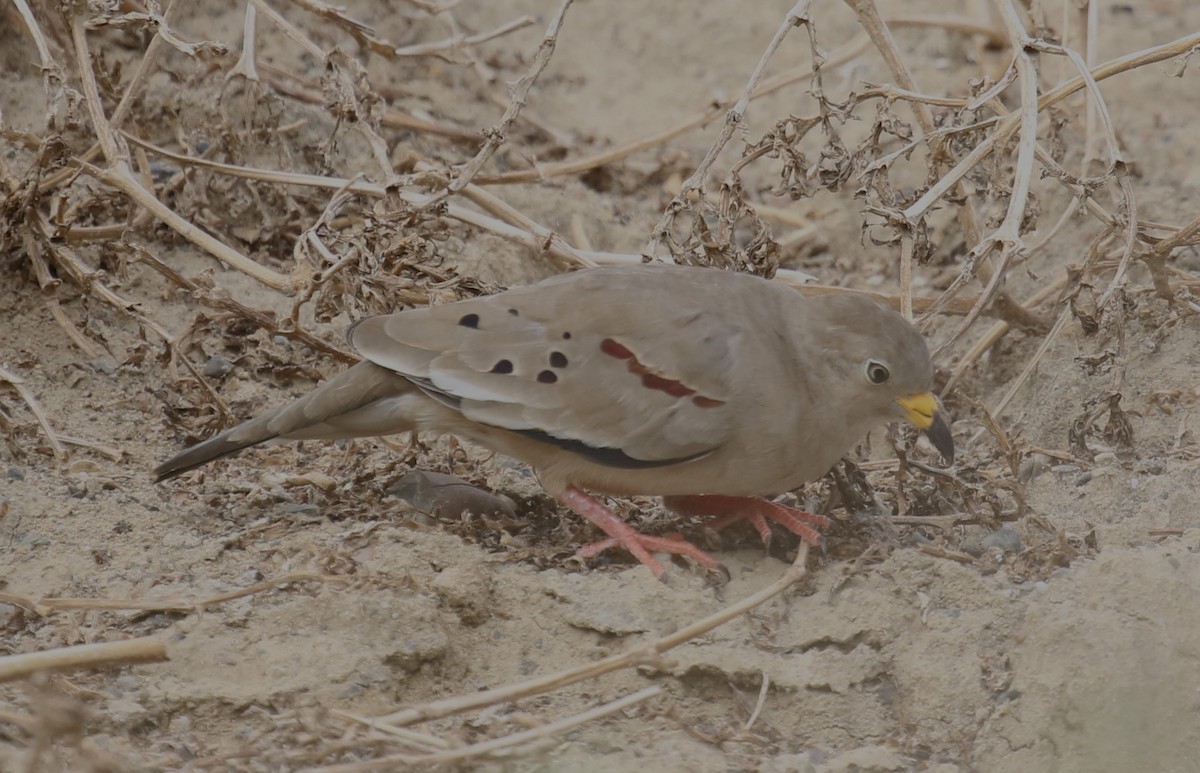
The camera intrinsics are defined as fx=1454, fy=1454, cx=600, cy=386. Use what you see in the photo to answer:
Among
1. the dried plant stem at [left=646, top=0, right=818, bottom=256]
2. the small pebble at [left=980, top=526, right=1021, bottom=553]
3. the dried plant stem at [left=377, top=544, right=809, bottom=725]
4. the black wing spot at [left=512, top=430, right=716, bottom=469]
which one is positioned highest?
the dried plant stem at [left=646, top=0, right=818, bottom=256]

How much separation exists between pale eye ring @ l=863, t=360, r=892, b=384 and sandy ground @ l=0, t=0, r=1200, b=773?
1.49ft

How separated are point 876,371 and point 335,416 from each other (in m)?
1.53

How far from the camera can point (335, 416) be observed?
4160 millimetres

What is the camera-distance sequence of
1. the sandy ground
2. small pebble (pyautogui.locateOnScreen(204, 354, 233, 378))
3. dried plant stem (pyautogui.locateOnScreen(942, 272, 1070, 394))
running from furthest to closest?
small pebble (pyautogui.locateOnScreen(204, 354, 233, 378)), dried plant stem (pyautogui.locateOnScreen(942, 272, 1070, 394)), the sandy ground

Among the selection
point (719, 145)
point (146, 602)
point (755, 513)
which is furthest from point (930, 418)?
point (146, 602)

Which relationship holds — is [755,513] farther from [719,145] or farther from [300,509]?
[300,509]

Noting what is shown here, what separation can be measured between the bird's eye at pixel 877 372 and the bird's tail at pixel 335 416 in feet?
4.20

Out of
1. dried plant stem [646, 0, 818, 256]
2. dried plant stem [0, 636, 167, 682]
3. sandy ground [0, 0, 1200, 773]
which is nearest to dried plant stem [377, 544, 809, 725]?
sandy ground [0, 0, 1200, 773]

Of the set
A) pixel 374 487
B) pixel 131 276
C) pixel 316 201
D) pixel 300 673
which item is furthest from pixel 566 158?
pixel 300 673

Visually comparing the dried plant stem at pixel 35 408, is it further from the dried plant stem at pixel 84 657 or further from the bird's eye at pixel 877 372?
the bird's eye at pixel 877 372

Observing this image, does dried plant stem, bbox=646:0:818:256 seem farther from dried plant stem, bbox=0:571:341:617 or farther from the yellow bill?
dried plant stem, bbox=0:571:341:617

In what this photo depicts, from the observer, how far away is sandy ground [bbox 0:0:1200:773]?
10.8 feet

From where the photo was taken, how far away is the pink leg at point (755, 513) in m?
4.05

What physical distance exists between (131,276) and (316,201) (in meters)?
0.79
